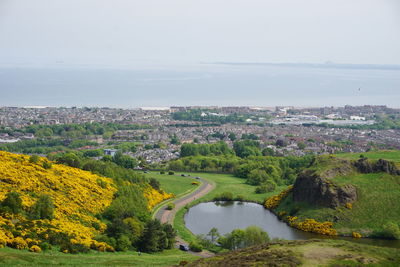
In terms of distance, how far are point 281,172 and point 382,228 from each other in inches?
1073

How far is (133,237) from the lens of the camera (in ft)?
110

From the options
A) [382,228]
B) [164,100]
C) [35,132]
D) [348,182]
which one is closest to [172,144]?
[35,132]

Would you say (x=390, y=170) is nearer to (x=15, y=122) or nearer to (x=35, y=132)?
(x=35, y=132)

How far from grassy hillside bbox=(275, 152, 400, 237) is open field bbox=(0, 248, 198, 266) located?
55.4 ft

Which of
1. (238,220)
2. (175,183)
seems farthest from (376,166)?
(175,183)

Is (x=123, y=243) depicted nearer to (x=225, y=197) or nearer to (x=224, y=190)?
(x=225, y=197)

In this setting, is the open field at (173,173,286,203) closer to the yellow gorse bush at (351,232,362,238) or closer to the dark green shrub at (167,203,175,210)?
the dark green shrub at (167,203,175,210)

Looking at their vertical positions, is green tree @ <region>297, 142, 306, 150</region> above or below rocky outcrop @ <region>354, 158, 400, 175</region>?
below

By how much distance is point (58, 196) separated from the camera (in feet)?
119

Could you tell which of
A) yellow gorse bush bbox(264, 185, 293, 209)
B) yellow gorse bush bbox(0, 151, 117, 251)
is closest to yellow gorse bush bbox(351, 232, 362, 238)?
yellow gorse bush bbox(264, 185, 293, 209)

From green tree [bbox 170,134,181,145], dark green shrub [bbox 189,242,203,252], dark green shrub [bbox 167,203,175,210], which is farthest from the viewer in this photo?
green tree [bbox 170,134,181,145]

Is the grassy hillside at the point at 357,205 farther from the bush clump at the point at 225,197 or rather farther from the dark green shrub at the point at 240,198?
the bush clump at the point at 225,197

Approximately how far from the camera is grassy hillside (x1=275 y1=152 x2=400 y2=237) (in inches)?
1624

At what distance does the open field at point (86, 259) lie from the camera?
22906 millimetres
